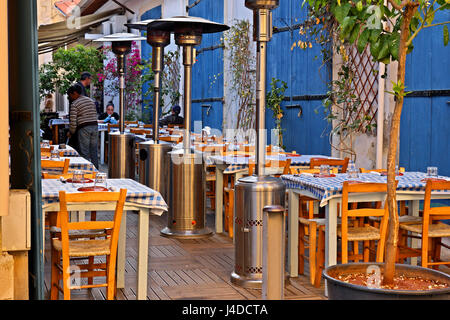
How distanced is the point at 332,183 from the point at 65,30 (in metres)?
14.9

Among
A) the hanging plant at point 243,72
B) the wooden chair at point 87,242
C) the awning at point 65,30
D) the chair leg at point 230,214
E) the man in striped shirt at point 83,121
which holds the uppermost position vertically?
the awning at point 65,30

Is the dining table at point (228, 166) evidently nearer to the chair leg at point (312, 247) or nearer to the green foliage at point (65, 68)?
the chair leg at point (312, 247)

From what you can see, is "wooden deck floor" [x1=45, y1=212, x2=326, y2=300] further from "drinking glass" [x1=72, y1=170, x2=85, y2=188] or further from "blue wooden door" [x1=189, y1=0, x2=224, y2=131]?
"blue wooden door" [x1=189, y1=0, x2=224, y2=131]

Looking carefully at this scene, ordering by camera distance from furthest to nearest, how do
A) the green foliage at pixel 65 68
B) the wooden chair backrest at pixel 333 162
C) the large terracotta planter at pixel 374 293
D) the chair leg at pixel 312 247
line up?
the green foliage at pixel 65 68 → the wooden chair backrest at pixel 333 162 → the chair leg at pixel 312 247 → the large terracotta planter at pixel 374 293

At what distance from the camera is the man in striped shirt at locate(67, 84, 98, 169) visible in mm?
9812

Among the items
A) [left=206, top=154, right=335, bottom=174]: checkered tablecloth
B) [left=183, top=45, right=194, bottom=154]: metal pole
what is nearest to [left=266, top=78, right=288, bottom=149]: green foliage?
[left=206, top=154, right=335, bottom=174]: checkered tablecloth

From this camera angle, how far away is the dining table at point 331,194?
185 inches

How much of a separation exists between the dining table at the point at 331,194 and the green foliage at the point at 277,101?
5.02m

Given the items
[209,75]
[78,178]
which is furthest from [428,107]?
[209,75]

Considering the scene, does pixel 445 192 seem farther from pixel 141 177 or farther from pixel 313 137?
pixel 313 137

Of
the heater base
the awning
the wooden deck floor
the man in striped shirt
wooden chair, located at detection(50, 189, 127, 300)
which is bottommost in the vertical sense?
the wooden deck floor

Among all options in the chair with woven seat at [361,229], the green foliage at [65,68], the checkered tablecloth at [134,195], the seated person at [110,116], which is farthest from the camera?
the green foliage at [65,68]

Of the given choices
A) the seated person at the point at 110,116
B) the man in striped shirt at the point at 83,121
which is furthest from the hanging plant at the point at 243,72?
the seated person at the point at 110,116

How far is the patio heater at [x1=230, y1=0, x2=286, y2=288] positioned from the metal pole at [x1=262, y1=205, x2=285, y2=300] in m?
2.74
